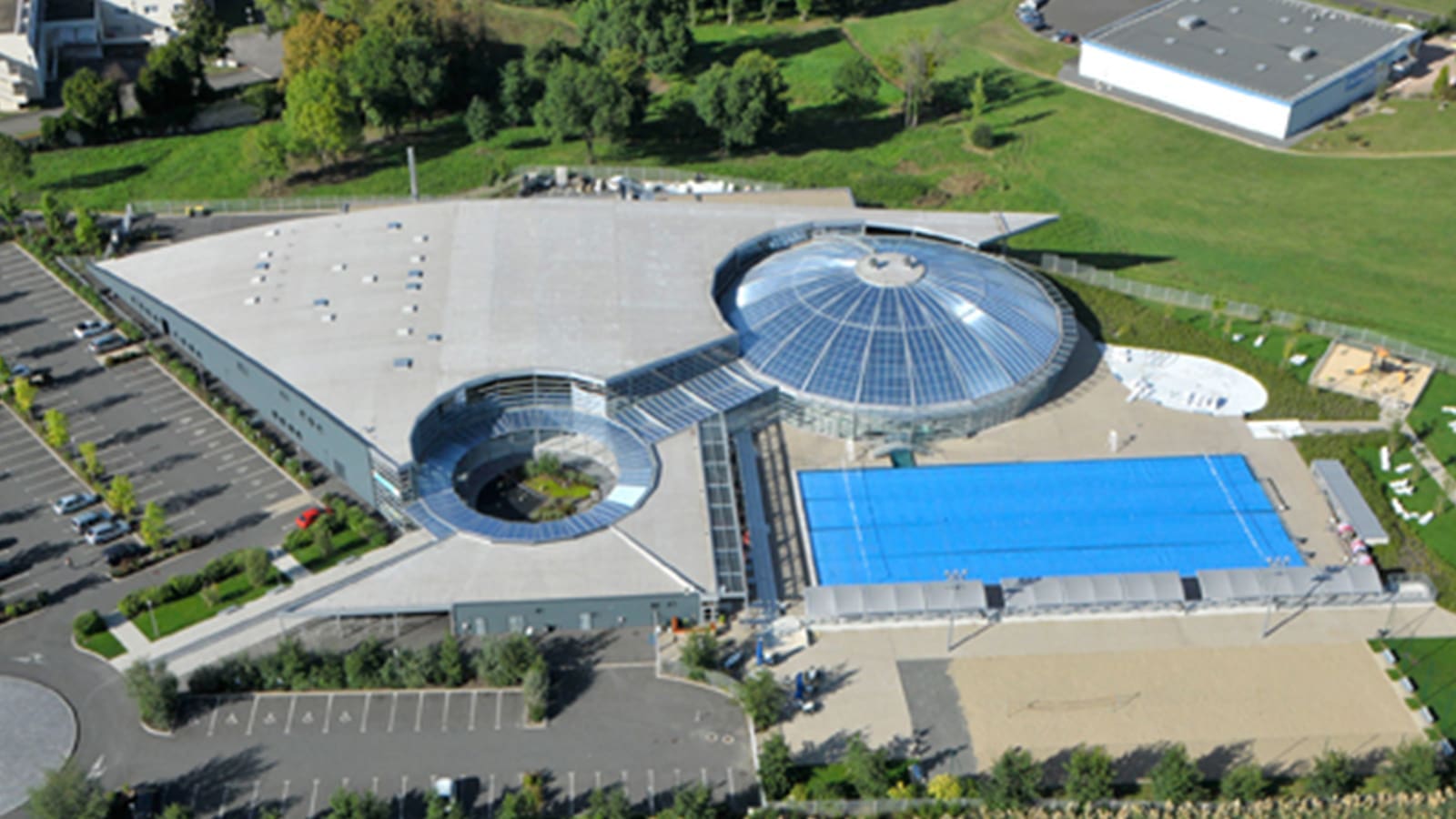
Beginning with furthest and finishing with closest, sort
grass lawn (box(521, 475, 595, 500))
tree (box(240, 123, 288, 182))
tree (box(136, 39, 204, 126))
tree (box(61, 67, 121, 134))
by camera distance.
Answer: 1. tree (box(136, 39, 204, 126))
2. tree (box(61, 67, 121, 134))
3. tree (box(240, 123, 288, 182))
4. grass lawn (box(521, 475, 595, 500))

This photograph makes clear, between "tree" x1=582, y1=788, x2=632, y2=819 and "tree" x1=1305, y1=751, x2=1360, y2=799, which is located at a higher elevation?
"tree" x1=582, y1=788, x2=632, y2=819

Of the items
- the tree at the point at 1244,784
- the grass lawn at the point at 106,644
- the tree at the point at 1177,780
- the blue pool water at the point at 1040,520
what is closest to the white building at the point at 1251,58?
the blue pool water at the point at 1040,520

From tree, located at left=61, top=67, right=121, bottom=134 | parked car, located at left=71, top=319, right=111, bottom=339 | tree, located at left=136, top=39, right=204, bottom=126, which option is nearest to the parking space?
parked car, located at left=71, top=319, right=111, bottom=339

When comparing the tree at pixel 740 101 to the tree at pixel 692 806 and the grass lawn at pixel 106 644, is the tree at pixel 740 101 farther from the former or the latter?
the tree at pixel 692 806

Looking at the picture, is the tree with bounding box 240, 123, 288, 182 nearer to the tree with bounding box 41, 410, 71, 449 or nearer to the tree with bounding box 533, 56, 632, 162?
the tree with bounding box 533, 56, 632, 162

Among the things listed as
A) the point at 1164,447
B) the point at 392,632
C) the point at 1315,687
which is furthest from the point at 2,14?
the point at 1315,687

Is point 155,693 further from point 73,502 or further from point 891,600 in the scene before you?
point 891,600

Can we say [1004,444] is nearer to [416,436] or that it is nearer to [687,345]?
[687,345]
